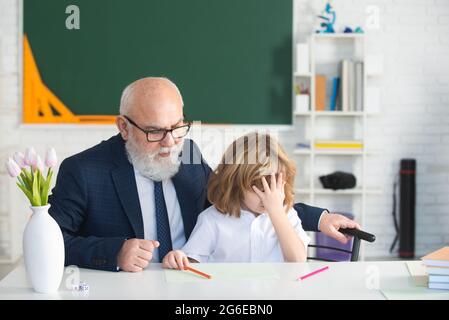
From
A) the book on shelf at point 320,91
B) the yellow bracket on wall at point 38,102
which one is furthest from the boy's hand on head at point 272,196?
the yellow bracket on wall at point 38,102

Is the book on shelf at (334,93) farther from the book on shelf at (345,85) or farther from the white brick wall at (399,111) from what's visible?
the white brick wall at (399,111)

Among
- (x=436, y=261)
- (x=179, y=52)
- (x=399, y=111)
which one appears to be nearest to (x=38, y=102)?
(x=179, y=52)

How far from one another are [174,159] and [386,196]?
9.92ft

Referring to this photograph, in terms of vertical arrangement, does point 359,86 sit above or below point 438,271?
above

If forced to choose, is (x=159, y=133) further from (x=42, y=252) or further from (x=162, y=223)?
(x=42, y=252)

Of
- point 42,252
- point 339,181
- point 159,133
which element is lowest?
point 339,181

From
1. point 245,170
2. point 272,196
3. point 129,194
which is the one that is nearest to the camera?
point 272,196

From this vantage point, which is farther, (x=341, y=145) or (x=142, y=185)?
(x=341, y=145)

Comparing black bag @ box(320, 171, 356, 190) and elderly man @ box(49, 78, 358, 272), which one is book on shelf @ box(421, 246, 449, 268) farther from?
black bag @ box(320, 171, 356, 190)

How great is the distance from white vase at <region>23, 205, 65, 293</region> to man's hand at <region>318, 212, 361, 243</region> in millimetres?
909

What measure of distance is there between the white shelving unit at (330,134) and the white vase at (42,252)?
329cm

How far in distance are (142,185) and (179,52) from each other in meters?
2.63

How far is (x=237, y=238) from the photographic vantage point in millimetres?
2145

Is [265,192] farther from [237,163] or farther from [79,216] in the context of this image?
[79,216]
